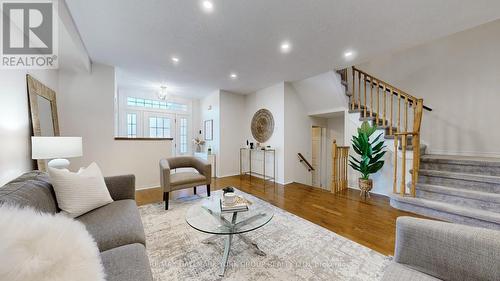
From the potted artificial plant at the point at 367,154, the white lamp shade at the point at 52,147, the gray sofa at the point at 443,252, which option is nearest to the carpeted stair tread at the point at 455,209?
the potted artificial plant at the point at 367,154

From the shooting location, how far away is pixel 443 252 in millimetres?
920

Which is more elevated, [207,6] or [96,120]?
[207,6]

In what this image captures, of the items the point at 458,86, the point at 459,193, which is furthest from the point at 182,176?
the point at 458,86

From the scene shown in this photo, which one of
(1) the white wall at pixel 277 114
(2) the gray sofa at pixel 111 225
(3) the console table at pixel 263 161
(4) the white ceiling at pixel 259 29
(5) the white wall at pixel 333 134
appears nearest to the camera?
(2) the gray sofa at pixel 111 225

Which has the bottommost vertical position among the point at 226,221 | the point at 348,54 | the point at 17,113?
the point at 226,221

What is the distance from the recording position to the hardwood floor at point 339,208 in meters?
2.11

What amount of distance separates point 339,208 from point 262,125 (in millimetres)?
2950

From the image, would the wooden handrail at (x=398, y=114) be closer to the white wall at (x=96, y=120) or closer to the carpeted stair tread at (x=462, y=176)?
the carpeted stair tread at (x=462, y=176)

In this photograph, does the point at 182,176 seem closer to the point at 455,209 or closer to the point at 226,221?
the point at 226,221

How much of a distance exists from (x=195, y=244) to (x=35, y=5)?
2.94 meters

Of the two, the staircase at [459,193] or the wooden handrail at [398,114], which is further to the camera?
the wooden handrail at [398,114]

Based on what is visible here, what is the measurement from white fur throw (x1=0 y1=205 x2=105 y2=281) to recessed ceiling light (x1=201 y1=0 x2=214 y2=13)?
213 cm

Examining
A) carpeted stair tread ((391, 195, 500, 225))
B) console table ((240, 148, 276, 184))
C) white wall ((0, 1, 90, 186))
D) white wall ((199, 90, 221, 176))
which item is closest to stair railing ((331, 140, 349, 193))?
carpeted stair tread ((391, 195, 500, 225))

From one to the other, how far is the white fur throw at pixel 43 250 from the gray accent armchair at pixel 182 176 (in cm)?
208
